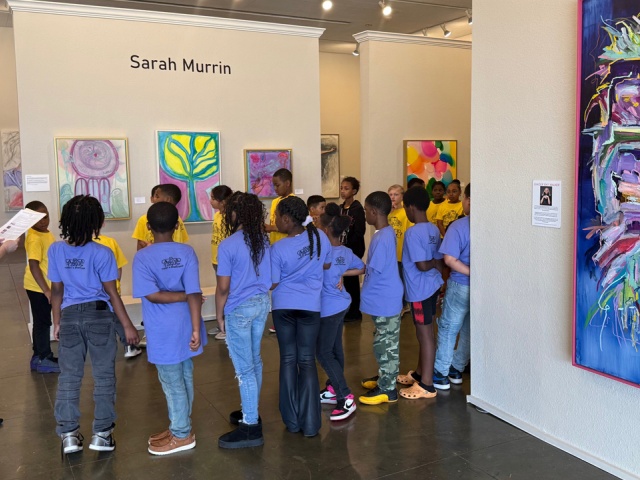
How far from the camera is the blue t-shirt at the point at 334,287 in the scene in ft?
14.1

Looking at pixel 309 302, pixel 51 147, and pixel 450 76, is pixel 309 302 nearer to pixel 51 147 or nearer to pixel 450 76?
pixel 51 147

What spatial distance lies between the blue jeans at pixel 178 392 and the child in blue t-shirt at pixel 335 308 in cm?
92

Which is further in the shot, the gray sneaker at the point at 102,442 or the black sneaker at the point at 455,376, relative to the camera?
the black sneaker at the point at 455,376

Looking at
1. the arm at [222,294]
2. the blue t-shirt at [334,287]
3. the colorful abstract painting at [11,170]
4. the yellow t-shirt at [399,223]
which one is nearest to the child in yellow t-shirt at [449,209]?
the yellow t-shirt at [399,223]

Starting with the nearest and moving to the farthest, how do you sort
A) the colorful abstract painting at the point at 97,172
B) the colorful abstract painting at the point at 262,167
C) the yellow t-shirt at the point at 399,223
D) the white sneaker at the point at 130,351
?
the white sneaker at the point at 130,351 < the yellow t-shirt at the point at 399,223 < the colorful abstract painting at the point at 97,172 < the colorful abstract painting at the point at 262,167

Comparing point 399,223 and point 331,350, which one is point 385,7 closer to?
point 399,223

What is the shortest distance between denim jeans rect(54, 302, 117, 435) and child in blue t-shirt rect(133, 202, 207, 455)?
31 cm

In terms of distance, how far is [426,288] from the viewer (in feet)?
15.7

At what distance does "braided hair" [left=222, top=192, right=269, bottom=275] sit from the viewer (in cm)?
394

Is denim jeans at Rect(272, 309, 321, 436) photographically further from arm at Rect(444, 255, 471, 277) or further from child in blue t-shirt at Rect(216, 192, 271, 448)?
arm at Rect(444, 255, 471, 277)

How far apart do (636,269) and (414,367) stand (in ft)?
8.90

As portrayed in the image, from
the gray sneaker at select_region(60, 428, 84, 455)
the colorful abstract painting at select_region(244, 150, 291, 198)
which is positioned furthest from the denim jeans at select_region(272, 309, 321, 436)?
the colorful abstract painting at select_region(244, 150, 291, 198)

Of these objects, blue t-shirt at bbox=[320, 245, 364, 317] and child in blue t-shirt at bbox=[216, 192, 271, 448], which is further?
blue t-shirt at bbox=[320, 245, 364, 317]

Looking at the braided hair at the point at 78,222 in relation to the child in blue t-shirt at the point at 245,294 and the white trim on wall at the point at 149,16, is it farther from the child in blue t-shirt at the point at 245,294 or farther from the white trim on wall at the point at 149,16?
the white trim on wall at the point at 149,16
